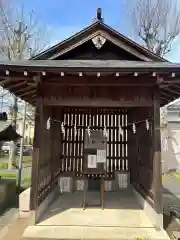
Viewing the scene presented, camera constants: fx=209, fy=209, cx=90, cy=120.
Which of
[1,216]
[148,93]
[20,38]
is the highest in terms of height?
[20,38]

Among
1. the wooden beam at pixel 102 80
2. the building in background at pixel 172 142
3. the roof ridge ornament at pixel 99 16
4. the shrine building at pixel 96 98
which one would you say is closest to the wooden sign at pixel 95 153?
the shrine building at pixel 96 98

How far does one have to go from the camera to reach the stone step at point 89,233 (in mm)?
4367

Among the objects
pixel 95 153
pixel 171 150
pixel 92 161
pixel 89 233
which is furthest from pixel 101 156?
pixel 171 150

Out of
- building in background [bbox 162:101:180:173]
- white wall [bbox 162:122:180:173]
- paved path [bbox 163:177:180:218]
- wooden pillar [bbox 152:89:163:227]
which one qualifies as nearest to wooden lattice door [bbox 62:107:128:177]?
paved path [bbox 163:177:180:218]

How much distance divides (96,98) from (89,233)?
10.4 ft

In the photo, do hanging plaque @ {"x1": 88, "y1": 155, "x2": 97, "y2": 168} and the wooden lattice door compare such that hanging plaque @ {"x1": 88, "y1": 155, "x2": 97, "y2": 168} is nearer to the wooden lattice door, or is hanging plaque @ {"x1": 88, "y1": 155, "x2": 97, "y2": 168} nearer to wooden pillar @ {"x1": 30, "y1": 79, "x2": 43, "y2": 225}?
wooden pillar @ {"x1": 30, "y1": 79, "x2": 43, "y2": 225}

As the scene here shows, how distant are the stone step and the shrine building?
12.1 inches

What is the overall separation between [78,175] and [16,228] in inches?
145

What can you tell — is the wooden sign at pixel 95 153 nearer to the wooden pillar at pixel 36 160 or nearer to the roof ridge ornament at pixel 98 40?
the wooden pillar at pixel 36 160

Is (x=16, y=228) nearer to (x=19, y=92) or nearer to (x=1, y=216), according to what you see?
(x=1, y=216)

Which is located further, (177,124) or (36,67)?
(177,124)

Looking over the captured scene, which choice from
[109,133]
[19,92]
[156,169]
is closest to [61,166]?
[109,133]

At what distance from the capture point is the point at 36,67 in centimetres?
465

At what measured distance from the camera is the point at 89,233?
4.59m
